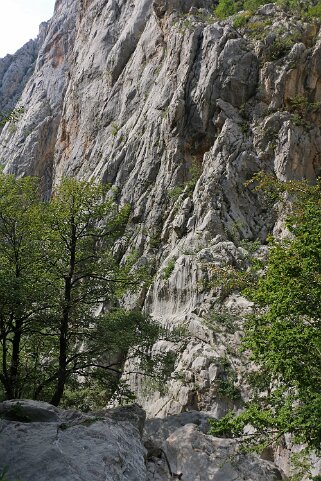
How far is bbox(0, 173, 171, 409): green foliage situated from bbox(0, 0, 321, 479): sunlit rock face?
7.52 feet

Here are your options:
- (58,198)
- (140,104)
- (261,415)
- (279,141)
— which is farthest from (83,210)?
(140,104)

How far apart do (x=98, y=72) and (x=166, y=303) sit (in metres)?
30.3

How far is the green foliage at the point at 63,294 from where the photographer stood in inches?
559

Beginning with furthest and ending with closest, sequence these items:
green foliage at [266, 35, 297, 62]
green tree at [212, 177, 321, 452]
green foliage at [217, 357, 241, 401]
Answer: green foliage at [266, 35, 297, 62], green foliage at [217, 357, 241, 401], green tree at [212, 177, 321, 452]

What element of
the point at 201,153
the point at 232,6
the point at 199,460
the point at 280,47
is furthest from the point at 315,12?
the point at 199,460

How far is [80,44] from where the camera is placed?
52.0 meters

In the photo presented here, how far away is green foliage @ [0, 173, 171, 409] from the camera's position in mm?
14188

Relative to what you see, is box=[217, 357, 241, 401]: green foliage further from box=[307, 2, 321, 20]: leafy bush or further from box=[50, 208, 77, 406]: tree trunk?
box=[307, 2, 321, 20]: leafy bush

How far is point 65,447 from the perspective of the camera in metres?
8.54

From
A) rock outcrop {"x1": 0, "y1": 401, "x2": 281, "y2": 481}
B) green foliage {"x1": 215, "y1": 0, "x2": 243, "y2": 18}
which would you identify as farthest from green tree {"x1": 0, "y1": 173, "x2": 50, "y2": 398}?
green foliage {"x1": 215, "y1": 0, "x2": 243, "y2": 18}

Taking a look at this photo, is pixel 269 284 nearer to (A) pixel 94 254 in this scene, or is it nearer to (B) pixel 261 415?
(B) pixel 261 415

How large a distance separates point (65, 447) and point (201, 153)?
21.3m

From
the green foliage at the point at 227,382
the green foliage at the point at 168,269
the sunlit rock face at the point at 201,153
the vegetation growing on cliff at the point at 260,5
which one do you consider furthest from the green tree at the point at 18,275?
the vegetation growing on cliff at the point at 260,5

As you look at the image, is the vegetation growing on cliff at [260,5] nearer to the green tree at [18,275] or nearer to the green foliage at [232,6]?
the green foliage at [232,6]
